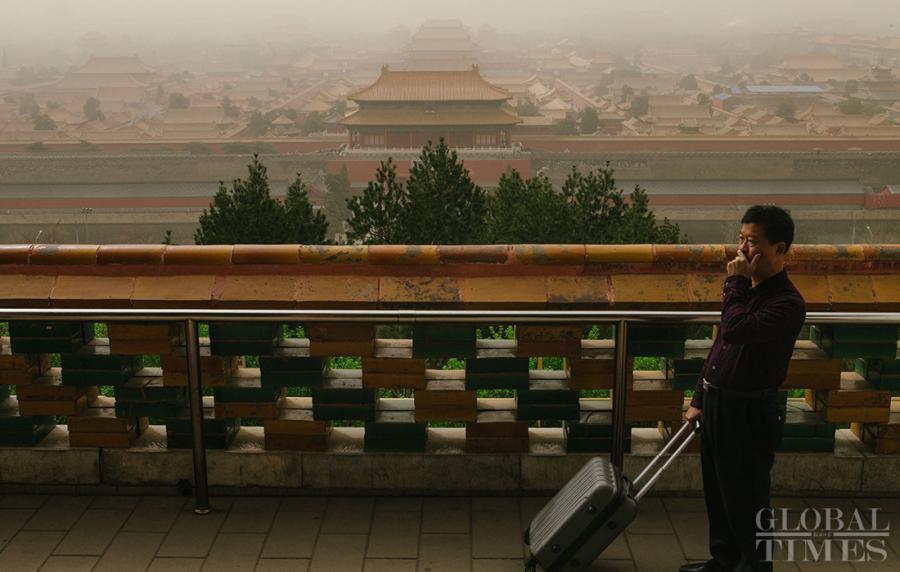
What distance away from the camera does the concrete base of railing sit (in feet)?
9.61

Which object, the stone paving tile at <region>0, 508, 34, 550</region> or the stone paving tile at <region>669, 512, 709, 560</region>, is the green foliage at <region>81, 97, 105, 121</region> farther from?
the stone paving tile at <region>669, 512, 709, 560</region>

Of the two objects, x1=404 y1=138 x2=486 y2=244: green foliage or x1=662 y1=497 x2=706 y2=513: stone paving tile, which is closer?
x1=662 y1=497 x2=706 y2=513: stone paving tile

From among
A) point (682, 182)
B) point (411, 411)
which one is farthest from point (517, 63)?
point (411, 411)

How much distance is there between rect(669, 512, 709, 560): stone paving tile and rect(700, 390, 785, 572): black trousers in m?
0.18

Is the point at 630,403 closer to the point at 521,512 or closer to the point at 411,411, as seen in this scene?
the point at 521,512

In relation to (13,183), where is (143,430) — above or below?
above

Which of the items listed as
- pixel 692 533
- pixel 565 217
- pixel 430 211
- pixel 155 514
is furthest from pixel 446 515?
pixel 565 217

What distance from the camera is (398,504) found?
292 cm

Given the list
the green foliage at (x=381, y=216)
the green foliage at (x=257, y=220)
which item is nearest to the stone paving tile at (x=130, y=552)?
the green foliage at (x=257, y=220)

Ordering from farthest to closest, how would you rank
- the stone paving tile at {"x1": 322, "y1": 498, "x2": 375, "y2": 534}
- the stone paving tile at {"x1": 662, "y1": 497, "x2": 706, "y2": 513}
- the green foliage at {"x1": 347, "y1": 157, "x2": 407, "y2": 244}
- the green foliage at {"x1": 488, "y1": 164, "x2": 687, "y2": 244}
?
the green foliage at {"x1": 488, "y1": 164, "x2": 687, "y2": 244} < the green foliage at {"x1": 347, "y1": 157, "x2": 407, "y2": 244} < the stone paving tile at {"x1": 662, "y1": 497, "x2": 706, "y2": 513} < the stone paving tile at {"x1": 322, "y1": 498, "x2": 375, "y2": 534}

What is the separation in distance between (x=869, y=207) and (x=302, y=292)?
42.7 m

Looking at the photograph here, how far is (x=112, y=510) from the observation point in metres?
2.88

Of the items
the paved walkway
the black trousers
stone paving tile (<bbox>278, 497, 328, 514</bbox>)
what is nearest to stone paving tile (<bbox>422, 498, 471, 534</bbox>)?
the paved walkway

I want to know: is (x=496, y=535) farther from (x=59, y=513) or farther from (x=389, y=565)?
(x=59, y=513)
